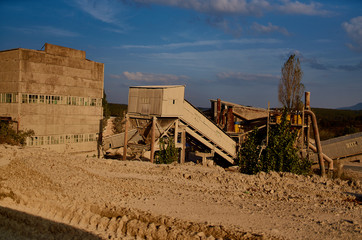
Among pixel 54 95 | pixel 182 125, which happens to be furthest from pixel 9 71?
pixel 182 125

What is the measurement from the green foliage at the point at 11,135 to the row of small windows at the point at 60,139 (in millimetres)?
524

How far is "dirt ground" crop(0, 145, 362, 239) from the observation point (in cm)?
940

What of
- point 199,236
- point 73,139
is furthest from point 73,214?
point 73,139

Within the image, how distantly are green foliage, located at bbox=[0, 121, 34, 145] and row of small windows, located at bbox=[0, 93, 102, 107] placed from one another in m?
1.76

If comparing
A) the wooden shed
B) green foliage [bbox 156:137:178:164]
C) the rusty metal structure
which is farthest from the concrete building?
Result: green foliage [bbox 156:137:178:164]

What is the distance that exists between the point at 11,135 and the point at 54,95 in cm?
403

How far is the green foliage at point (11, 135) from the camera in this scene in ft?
64.8

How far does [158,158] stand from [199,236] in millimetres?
11632

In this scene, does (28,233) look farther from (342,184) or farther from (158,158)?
(342,184)

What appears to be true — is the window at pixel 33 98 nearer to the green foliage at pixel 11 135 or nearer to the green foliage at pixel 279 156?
the green foliage at pixel 11 135

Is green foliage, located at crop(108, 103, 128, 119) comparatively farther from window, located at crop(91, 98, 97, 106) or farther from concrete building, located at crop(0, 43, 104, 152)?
concrete building, located at crop(0, 43, 104, 152)

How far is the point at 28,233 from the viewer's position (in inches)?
396

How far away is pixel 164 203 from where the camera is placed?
36.6ft

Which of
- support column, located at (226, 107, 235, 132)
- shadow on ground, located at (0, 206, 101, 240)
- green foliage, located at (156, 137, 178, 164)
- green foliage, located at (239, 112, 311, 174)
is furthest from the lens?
support column, located at (226, 107, 235, 132)
